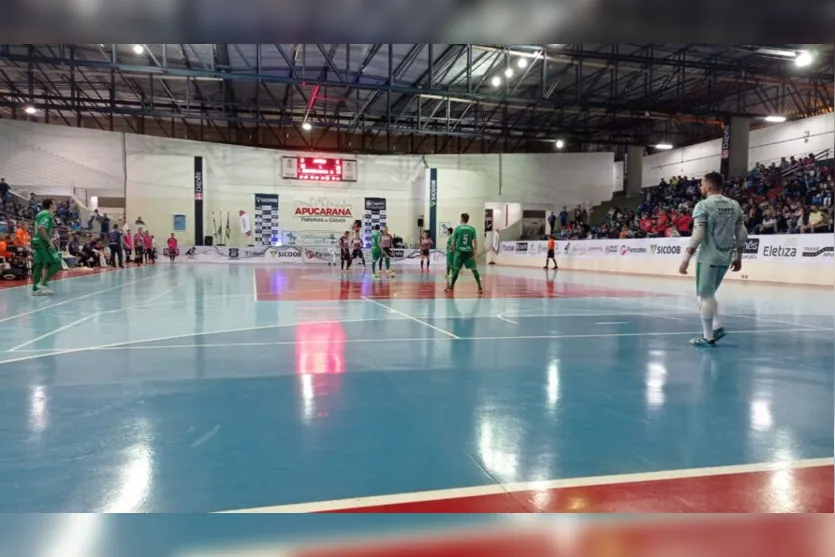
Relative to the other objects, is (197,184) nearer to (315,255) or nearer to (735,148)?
(315,255)

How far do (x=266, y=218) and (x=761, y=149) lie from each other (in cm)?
2839

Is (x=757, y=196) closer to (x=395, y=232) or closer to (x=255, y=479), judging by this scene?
(x=395, y=232)

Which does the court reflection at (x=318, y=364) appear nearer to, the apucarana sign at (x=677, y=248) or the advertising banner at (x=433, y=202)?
the apucarana sign at (x=677, y=248)

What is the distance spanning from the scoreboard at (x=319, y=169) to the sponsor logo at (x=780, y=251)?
22.8 metres

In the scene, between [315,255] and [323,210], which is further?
[323,210]

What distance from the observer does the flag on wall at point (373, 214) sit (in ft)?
108

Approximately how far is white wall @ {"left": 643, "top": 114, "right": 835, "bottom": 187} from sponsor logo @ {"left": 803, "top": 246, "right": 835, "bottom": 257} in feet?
33.4

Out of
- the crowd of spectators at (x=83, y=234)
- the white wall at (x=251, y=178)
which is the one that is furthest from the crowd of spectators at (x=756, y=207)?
the crowd of spectators at (x=83, y=234)

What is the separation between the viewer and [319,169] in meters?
32.4

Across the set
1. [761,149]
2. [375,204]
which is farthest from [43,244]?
[761,149]

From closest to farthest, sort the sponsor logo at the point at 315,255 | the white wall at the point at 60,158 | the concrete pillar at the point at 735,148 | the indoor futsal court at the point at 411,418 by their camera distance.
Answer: the indoor futsal court at the point at 411,418 < the concrete pillar at the point at 735,148 < the white wall at the point at 60,158 < the sponsor logo at the point at 315,255

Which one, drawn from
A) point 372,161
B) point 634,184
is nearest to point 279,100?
point 372,161

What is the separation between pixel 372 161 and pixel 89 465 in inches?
1262

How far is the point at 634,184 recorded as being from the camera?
1453 inches
